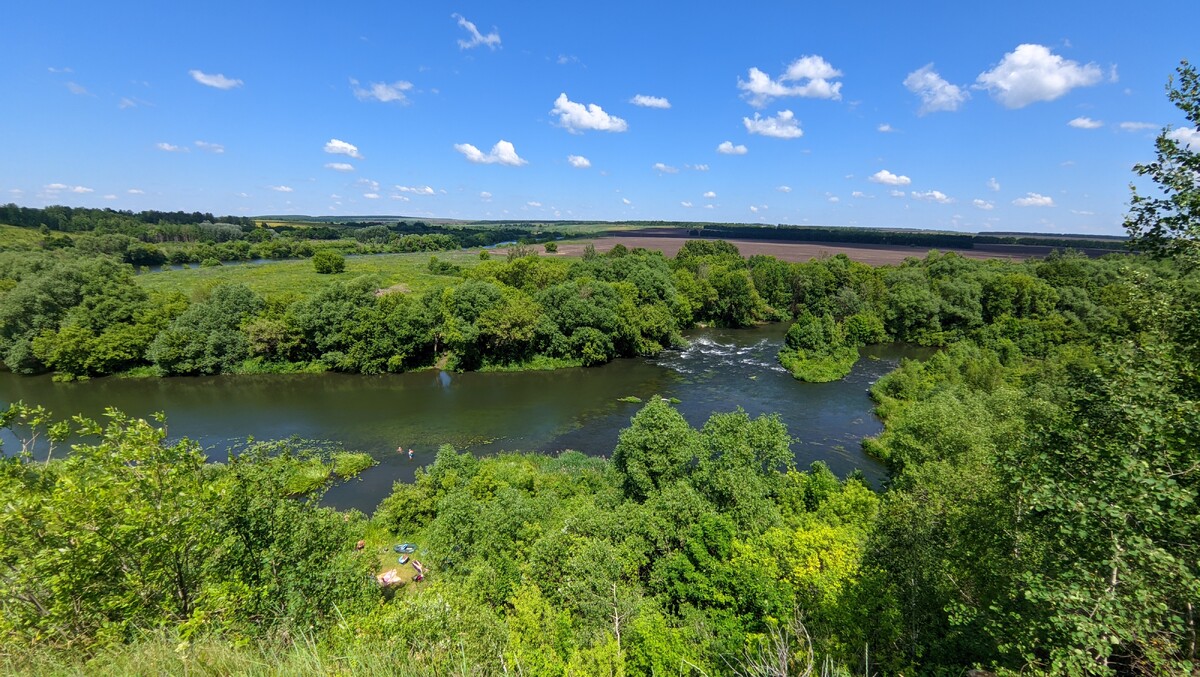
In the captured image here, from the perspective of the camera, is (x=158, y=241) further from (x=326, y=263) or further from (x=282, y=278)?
(x=282, y=278)

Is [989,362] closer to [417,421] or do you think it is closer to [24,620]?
[417,421]

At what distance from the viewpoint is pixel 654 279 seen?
64.3 m

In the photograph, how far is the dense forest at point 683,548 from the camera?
579 centimetres

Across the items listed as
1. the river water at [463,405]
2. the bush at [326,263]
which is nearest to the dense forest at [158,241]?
the bush at [326,263]

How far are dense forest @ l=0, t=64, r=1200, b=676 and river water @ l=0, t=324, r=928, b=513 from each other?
3.32 meters

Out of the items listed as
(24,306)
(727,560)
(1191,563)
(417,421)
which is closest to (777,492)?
(727,560)

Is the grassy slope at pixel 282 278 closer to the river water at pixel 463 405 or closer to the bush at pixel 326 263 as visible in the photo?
the bush at pixel 326 263

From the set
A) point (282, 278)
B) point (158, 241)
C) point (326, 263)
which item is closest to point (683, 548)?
point (282, 278)

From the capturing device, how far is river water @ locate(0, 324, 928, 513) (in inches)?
1227

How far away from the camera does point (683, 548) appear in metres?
14.9

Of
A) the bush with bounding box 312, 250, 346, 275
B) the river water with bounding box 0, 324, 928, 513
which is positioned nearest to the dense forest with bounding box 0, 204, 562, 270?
the bush with bounding box 312, 250, 346, 275

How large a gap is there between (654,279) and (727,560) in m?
52.4

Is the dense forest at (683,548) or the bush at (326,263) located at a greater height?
the bush at (326,263)

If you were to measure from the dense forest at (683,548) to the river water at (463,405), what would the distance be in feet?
10.9
